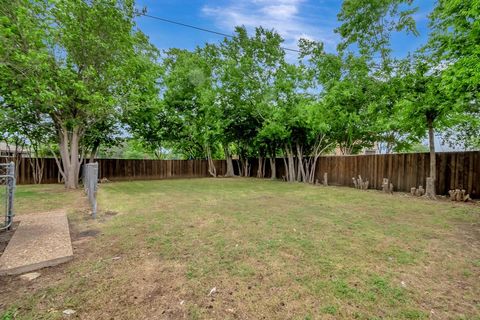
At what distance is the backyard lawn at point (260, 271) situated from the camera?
184 centimetres

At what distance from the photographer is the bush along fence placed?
712 centimetres

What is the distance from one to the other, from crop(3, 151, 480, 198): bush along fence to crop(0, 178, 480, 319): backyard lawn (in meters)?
Result: 3.61

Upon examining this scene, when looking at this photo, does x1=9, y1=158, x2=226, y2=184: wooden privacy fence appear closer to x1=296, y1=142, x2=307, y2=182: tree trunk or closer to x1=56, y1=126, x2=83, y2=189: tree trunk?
x1=56, y1=126, x2=83, y2=189: tree trunk

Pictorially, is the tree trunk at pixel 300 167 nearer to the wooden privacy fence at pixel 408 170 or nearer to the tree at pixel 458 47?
the wooden privacy fence at pixel 408 170

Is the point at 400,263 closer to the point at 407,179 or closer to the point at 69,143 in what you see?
the point at 407,179

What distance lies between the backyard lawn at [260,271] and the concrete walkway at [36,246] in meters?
0.15

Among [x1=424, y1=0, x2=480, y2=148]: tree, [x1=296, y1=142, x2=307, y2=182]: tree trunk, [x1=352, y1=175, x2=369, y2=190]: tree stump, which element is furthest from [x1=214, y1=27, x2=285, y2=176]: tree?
[x1=424, y1=0, x2=480, y2=148]: tree

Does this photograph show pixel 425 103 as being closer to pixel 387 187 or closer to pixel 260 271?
pixel 387 187

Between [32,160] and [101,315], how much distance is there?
1327 cm

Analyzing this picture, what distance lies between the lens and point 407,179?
8.45 meters

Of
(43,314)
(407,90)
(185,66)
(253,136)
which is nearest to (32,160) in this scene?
(185,66)

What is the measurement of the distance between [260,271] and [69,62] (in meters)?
9.88

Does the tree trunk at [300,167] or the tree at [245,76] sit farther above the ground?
the tree at [245,76]

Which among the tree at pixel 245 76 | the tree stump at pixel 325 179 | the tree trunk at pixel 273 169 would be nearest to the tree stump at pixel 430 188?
the tree stump at pixel 325 179
